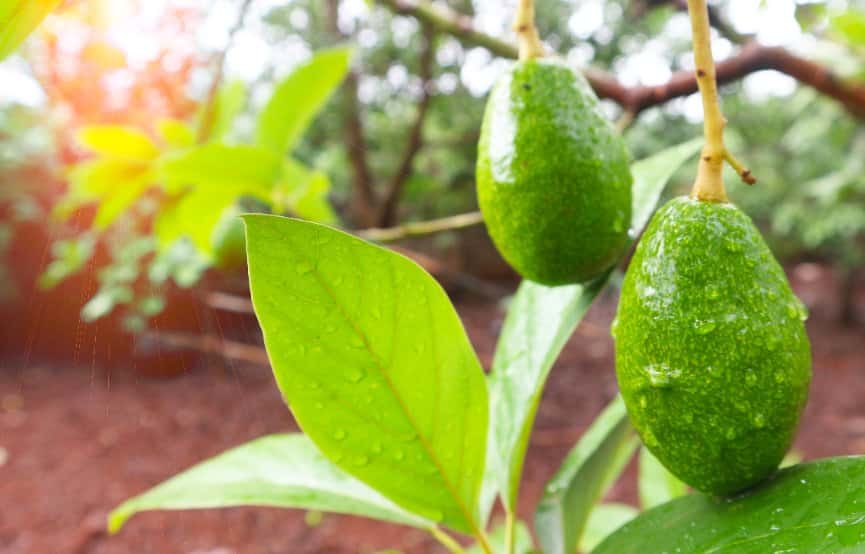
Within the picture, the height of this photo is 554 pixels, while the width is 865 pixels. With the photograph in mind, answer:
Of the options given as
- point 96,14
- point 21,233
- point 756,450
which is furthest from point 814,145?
point 21,233

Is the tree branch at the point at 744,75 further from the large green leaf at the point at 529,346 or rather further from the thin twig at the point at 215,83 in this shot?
the thin twig at the point at 215,83

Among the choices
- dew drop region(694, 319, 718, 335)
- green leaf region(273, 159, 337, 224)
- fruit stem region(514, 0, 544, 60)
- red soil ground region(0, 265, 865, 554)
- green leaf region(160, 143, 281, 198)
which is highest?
fruit stem region(514, 0, 544, 60)

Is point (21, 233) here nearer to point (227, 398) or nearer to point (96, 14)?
point (227, 398)

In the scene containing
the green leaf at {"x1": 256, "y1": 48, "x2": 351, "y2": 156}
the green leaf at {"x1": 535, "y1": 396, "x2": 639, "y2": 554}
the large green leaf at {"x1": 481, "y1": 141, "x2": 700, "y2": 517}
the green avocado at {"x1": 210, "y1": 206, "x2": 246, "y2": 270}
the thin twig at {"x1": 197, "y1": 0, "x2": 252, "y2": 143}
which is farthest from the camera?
the green avocado at {"x1": 210, "y1": 206, "x2": 246, "y2": 270}

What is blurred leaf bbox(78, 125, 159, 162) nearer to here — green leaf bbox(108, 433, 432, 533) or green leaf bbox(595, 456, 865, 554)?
green leaf bbox(108, 433, 432, 533)

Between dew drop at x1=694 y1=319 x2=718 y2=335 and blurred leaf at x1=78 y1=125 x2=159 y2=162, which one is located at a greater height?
dew drop at x1=694 y1=319 x2=718 y2=335

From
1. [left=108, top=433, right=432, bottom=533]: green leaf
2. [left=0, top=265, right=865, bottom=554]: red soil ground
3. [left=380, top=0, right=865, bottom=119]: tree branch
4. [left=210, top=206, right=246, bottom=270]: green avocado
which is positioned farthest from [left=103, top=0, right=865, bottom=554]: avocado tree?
[left=0, top=265, right=865, bottom=554]: red soil ground

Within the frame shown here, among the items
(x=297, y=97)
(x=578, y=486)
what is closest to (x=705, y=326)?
(x=578, y=486)
